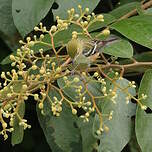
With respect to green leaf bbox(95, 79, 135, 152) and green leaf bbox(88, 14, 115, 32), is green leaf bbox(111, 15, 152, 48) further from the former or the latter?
green leaf bbox(95, 79, 135, 152)

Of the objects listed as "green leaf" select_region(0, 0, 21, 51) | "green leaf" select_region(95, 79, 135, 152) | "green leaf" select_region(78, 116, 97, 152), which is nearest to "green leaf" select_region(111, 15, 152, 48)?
"green leaf" select_region(95, 79, 135, 152)

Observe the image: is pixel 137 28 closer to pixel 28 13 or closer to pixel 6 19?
pixel 28 13

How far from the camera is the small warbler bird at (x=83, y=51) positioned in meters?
1.33

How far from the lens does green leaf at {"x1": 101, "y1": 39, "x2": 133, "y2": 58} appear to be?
1431mm

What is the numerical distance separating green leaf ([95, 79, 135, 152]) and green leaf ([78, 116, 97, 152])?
82 mm

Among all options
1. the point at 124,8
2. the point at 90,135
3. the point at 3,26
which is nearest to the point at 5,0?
the point at 3,26

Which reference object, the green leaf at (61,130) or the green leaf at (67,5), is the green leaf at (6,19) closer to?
the green leaf at (67,5)

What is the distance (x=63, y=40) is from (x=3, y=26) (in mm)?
325

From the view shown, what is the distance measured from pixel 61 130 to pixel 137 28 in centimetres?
44

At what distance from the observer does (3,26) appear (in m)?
1.73

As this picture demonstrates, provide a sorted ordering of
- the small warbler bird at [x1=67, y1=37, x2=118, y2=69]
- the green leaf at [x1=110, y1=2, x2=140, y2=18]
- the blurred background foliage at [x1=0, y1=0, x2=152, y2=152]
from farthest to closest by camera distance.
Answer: the green leaf at [x1=110, y1=2, x2=140, y2=18], the blurred background foliage at [x1=0, y1=0, x2=152, y2=152], the small warbler bird at [x1=67, y1=37, x2=118, y2=69]

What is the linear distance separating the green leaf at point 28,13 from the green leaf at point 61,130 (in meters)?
0.24

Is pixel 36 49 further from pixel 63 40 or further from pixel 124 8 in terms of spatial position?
pixel 124 8

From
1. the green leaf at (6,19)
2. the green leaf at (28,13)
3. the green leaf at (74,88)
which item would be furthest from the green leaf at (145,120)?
the green leaf at (6,19)
